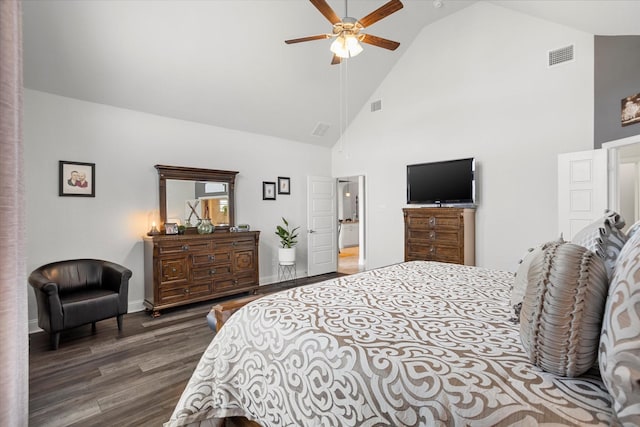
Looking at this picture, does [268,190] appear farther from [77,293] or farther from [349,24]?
[349,24]

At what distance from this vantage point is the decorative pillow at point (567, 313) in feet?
2.73

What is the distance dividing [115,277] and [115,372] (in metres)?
1.19

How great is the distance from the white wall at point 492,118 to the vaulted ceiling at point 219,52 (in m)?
0.31

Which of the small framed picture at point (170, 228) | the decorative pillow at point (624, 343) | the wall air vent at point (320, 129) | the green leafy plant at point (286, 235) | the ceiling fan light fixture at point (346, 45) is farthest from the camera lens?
the wall air vent at point (320, 129)

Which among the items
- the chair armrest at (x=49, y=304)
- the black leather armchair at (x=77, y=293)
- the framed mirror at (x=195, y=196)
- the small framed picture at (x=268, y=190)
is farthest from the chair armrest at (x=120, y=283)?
the small framed picture at (x=268, y=190)

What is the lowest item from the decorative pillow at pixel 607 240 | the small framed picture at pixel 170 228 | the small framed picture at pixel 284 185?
the small framed picture at pixel 170 228

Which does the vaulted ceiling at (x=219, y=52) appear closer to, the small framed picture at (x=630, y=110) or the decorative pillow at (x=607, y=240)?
the small framed picture at (x=630, y=110)

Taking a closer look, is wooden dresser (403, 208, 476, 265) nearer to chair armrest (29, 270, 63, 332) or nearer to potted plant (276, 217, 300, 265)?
potted plant (276, 217, 300, 265)

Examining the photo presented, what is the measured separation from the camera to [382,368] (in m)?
1.00

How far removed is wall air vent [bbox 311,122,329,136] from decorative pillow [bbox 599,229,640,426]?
5483 mm

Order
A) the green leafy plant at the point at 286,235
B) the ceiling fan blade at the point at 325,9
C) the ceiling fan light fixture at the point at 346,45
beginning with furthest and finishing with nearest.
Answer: the green leafy plant at the point at 286,235 → the ceiling fan light fixture at the point at 346,45 → the ceiling fan blade at the point at 325,9

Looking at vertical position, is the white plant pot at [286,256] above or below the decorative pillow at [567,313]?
below

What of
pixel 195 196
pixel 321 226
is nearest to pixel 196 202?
pixel 195 196

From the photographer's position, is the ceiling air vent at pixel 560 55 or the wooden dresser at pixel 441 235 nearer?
the ceiling air vent at pixel 560 55
